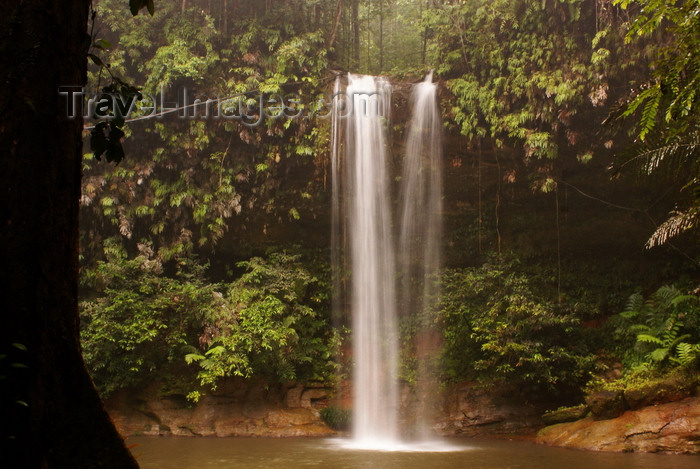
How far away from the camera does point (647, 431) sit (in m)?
8.52

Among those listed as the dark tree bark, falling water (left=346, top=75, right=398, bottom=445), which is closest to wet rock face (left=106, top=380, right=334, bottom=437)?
falling water (left=346, top=75, right=398, bottom=445)

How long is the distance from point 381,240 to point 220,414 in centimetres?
541

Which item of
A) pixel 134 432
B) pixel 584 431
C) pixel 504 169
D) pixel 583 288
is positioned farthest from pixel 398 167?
pixel 134 432

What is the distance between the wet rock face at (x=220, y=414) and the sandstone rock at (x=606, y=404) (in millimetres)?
5314

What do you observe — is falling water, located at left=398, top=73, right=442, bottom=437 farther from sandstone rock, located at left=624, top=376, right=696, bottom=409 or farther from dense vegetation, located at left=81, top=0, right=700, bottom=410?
sandstone rock, located at left=624, top=376, right=696, bottom=409

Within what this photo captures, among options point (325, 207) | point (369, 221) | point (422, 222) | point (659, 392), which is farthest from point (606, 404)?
point (325, 207)

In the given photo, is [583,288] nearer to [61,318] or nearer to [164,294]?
[164,294]

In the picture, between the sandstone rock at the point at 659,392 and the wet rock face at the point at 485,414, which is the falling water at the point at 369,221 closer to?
the wet rock face at the point at 485,414

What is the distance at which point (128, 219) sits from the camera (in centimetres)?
1309

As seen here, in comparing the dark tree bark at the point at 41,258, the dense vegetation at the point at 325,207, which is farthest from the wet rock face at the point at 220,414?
the dark tree bark at the point at 41,258

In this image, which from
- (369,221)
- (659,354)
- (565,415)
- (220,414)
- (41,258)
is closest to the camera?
(41,258)

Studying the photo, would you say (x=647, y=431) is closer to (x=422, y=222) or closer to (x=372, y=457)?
(x=372, y=457)

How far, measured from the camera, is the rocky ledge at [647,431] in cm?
819

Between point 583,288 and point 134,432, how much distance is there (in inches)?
416
